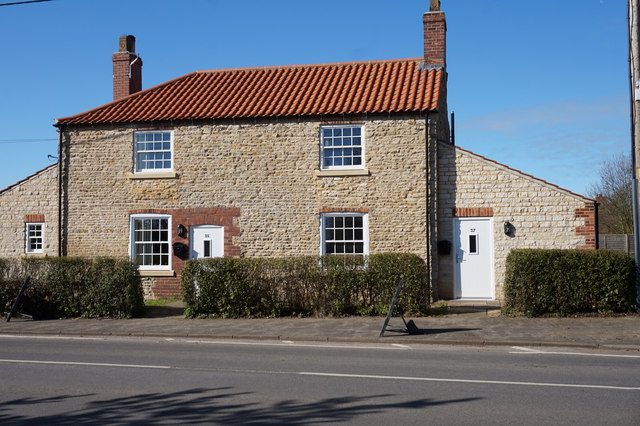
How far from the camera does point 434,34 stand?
20391 millimetres

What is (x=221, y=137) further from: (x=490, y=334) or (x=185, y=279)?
(x=490, y=334)

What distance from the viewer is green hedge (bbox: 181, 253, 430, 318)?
14430 millimetres

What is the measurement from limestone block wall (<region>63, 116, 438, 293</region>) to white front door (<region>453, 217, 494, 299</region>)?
1222mm

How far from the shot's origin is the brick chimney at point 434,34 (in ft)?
66.7

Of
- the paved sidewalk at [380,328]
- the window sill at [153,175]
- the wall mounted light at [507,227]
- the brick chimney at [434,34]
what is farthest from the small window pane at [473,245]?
the window sill at [153,175]

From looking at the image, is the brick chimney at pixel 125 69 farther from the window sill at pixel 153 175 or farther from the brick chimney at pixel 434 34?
the brick chimney at pixel 434 34

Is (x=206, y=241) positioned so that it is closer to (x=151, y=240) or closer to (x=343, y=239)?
(x=151, y=240)

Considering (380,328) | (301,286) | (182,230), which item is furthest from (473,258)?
(182,230)

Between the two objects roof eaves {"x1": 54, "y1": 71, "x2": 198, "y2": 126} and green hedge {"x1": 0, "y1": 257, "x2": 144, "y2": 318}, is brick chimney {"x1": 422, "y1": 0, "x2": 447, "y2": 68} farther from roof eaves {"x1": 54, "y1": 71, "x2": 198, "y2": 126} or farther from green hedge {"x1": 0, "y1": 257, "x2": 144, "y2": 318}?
green hedge {"x1": 0, "y1": 257, "x2": 144, "y2": 318}

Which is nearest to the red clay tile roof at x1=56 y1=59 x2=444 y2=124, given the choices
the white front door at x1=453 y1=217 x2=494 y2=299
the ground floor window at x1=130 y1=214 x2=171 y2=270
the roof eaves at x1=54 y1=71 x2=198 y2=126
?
the roof eaves at x1=54 y1=71 x2=198 y2=126

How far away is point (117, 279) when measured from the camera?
14.8 metres

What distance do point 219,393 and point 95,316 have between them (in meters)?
8.72

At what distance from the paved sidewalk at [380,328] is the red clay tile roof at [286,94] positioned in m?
6.72

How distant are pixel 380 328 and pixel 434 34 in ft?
37.6
